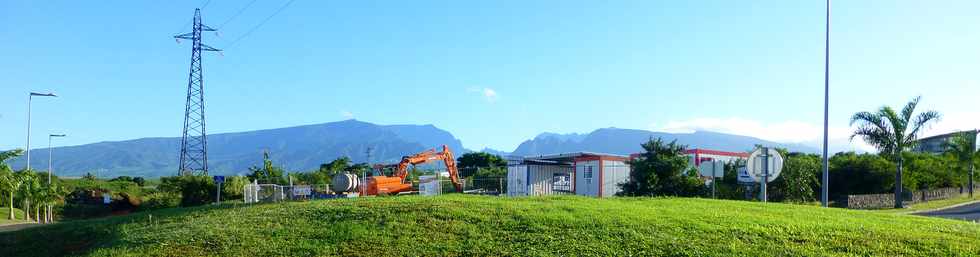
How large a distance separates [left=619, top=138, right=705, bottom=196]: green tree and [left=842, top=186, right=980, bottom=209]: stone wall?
933 centimetres

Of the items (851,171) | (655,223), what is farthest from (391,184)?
(851,171)

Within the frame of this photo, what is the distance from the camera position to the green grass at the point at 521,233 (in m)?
9.48

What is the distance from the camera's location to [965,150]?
46.0 meters

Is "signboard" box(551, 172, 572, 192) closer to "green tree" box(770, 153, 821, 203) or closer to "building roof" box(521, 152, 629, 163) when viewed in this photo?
"building roof" box(521, 152, 629, 163)

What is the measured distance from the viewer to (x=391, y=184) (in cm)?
3159

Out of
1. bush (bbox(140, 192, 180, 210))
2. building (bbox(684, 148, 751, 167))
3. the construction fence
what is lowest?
bush (bbox(140, 192, 180, 210))

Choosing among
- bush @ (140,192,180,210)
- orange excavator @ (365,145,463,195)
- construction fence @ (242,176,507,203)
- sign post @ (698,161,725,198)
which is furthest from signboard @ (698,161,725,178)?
bush @ (140,192,180,210)

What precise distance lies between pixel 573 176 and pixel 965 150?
2897 centimetres

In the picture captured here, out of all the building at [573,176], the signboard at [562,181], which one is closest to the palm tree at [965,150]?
the building at [573,176]

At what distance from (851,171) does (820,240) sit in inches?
1344

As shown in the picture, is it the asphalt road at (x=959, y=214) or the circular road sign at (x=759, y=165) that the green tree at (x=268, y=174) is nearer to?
the asphalt road at (x=959, y=214)

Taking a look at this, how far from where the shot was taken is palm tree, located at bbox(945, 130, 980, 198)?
45.7 meters

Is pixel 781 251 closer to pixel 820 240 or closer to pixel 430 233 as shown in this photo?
pixel 820 240

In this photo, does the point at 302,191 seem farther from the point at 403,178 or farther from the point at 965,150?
the point at 965,150
